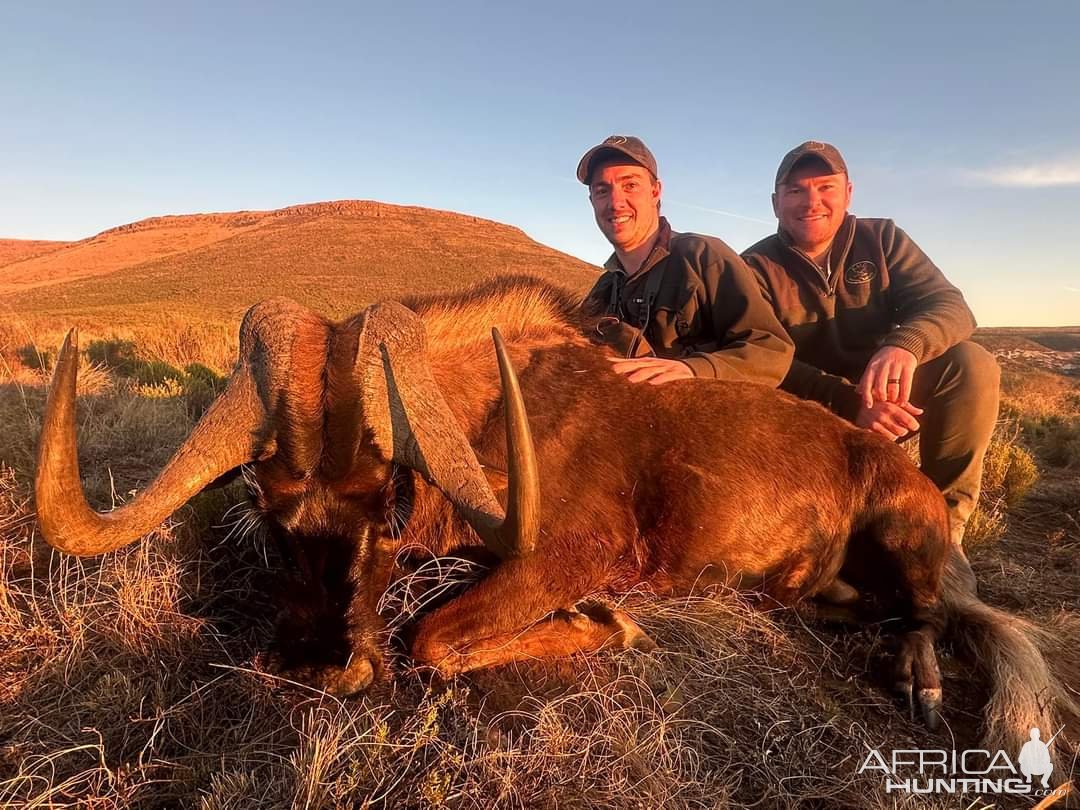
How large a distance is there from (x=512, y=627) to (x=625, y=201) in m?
3.61

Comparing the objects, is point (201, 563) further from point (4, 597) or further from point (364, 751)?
point (364, 751)

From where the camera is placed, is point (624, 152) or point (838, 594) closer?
point (838, 594)

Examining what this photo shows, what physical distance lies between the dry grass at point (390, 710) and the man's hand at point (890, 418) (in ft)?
4.14

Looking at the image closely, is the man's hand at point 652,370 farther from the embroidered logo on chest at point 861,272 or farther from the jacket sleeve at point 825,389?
the embroidered logo on chest at point 861,272

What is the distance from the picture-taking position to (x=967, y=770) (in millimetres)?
2686

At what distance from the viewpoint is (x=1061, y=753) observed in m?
2.81

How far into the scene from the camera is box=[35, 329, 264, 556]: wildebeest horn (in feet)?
6.75

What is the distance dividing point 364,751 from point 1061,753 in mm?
3097

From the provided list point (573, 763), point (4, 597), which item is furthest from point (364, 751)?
point (4, 597)

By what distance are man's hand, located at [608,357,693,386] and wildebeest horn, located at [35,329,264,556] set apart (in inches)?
84.8

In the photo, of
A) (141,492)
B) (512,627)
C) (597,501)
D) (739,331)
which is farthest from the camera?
(739,331)

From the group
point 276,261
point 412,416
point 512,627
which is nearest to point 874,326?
point 512,627

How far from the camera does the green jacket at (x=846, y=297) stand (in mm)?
4809

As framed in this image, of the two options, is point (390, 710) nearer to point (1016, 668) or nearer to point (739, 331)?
point (1016, 668)
